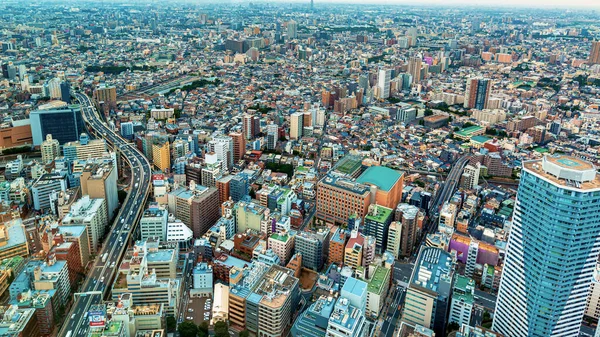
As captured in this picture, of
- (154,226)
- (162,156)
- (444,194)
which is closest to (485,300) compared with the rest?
(444,194)

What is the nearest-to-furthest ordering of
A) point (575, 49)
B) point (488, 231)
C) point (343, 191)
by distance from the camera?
point (488, 231) < point (343, 191) < point (575, 49)

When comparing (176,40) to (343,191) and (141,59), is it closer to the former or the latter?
(141,59)

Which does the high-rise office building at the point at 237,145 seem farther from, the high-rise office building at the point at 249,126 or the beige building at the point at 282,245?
the beige building at the point at 282,245

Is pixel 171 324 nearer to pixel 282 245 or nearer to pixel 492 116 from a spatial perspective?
pixel 282 245

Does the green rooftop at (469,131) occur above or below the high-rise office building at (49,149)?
below

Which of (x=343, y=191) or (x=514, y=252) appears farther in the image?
(x=343, y=191)

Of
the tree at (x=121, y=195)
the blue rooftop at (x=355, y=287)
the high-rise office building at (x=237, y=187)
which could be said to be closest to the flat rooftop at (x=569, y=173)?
the blue rooftop at (x=355, y=287)

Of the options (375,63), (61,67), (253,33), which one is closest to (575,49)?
(375,63)
